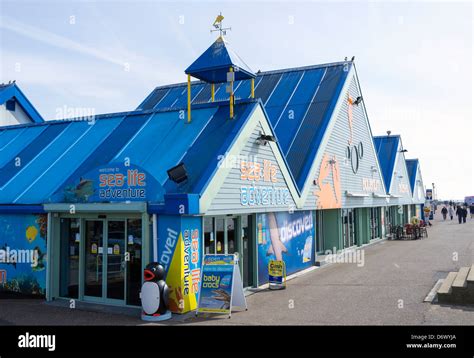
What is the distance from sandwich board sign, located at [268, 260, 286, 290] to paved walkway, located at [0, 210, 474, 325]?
0.33 metres

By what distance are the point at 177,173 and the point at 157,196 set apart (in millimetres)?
757

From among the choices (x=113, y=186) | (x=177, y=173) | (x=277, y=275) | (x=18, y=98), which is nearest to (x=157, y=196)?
(x=177, y=173)

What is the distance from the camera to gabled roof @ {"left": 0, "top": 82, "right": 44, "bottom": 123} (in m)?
22.7

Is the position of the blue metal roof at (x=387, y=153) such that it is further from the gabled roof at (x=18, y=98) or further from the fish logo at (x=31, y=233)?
the fish logo at (x=31, y=233)

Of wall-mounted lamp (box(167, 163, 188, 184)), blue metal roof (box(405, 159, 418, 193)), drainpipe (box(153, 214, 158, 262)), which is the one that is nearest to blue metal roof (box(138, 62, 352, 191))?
wall-mounted lamp (box(167, 163, 188, 184))

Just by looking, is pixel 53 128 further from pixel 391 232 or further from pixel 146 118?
pixel 391 232

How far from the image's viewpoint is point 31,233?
1288 cm

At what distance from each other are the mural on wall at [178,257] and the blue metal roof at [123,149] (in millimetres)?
778

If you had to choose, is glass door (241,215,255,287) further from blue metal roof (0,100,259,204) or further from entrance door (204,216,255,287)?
blue metal roof (0,100,259,204)

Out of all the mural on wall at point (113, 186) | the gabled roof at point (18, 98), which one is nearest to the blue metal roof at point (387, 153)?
the gabled roof at point (18, 98)

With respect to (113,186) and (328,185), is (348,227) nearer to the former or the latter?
(328,185)

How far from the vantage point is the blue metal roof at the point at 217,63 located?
12.9 m

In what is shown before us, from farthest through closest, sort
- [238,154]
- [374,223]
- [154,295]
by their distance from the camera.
A: 1. [374,223]
2. [238,154]
3. [154,295]
